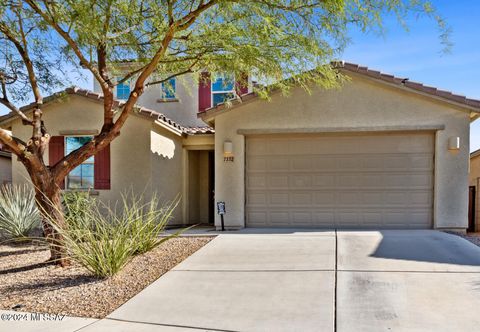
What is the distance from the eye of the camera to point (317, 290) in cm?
559

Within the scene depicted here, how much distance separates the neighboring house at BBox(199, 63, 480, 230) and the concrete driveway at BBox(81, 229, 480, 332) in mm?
1946

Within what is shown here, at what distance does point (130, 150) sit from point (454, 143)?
9009 millimetres

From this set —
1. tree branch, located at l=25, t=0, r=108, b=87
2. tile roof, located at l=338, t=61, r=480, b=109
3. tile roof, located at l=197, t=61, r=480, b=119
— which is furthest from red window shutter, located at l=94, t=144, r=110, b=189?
tile roof, located at l=338, t=61, r=480, b=109

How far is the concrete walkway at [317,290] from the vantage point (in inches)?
181

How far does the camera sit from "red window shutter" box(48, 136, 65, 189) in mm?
12039

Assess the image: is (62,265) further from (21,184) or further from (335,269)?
(21,184)

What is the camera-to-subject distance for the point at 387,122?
10.3 meters

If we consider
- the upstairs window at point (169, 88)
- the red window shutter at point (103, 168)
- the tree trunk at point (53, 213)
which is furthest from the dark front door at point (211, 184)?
the tree trunk at point (53, 213)

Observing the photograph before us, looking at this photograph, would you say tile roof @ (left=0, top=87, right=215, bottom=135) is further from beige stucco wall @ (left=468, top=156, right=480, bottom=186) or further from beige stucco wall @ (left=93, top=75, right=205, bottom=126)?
beige stucco wall @ (left=468, top=156, right=480, bottom=186)

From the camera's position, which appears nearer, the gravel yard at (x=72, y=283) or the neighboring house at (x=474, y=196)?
the gravel yard at (x=72, y=283)

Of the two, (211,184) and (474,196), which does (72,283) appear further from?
(474,196)

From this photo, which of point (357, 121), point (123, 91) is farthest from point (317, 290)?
point (123, 91)

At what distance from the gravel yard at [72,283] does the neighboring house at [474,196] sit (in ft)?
41.8

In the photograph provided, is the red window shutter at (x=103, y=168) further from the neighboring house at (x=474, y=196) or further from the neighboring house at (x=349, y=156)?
the neighboring house at (x=474, y=196)
